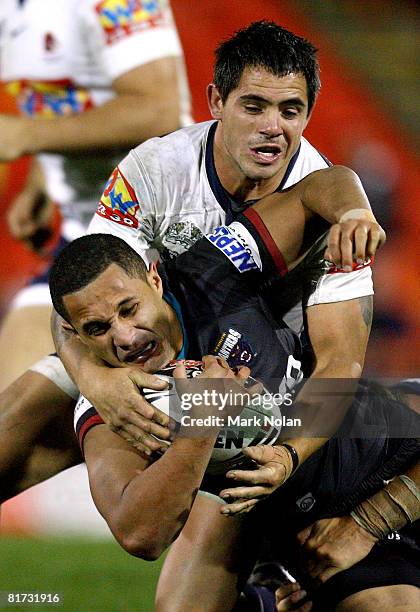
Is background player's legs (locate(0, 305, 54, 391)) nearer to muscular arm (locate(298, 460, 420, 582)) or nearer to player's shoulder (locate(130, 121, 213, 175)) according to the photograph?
player's shoulder (locate(130, 121, 213, 175))

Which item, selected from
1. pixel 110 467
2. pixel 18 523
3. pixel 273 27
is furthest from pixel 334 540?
pixel 18 523

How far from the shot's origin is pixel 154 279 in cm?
237

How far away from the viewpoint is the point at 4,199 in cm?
417

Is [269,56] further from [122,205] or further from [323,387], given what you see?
[323,387]

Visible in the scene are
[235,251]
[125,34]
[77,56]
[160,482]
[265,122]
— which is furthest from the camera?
[77,56]

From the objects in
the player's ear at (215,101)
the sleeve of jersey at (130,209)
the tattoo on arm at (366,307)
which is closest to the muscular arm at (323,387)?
the tattoo on arm at (366,307)

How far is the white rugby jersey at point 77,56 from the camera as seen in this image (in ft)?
11.7

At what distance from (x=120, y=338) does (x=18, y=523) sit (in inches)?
91.9

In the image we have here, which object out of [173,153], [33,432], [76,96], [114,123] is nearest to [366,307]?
[173,153]

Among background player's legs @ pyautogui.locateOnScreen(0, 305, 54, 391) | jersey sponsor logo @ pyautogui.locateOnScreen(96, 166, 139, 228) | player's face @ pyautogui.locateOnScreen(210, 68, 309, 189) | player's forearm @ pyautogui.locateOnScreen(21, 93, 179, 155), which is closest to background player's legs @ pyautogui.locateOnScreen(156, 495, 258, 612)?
jersey sponsor logo @ pyautogui.locateOnScreen(96, 166, 139, 228)

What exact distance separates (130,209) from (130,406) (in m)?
0.67

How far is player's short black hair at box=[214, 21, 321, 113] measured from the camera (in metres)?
2.57

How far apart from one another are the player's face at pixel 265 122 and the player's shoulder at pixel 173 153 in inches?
5.0

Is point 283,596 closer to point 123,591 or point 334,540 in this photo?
point 334,540
